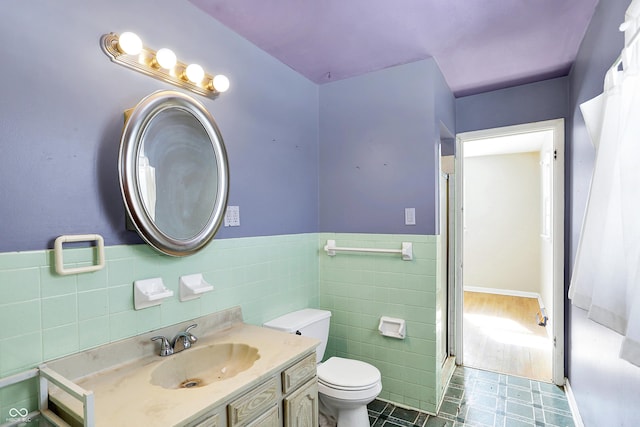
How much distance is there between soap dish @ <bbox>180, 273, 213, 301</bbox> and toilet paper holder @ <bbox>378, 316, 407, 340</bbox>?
4.29ft

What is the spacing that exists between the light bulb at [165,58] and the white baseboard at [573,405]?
9.83ft

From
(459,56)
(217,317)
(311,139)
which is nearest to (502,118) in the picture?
(459,56)

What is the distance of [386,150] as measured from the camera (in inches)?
94.7

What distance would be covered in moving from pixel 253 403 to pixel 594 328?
1.77 m

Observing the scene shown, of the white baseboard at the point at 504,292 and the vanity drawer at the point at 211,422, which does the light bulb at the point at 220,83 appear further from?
the white baseboard at the point at 504,292

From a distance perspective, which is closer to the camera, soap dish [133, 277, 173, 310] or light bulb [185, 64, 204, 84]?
soap dish [133, 277, 173, 310]

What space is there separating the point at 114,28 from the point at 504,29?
2011mm

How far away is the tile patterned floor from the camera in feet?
7.13

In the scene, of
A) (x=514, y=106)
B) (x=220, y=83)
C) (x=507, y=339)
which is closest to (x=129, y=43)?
(x=220, y=83)

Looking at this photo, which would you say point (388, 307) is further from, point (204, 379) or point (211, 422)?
point (211, 422)

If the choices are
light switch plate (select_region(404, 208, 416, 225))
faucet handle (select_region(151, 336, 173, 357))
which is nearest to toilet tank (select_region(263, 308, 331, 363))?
faucet handle (select_region(151, 336, 173, 357))

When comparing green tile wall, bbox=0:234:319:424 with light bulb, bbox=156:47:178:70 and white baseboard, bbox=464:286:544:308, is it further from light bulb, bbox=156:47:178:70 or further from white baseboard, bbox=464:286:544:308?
white baseboard, bbox=464:286:544:308

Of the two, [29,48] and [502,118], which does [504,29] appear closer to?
[502,118]

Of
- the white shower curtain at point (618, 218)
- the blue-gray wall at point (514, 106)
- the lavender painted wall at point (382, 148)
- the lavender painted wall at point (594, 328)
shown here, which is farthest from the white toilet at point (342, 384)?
the blue-gray wall at point (514, 106)
